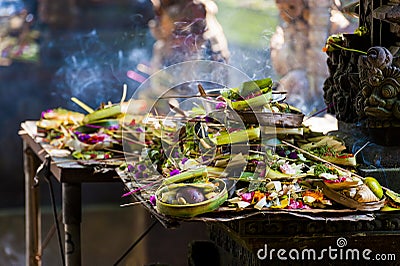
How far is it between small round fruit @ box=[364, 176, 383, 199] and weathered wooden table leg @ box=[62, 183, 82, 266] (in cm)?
187

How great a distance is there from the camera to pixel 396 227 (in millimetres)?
3303

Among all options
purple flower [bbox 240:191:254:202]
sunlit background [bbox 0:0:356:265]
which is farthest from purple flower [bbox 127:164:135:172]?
sunlit background [bbox 0:0:356:265]

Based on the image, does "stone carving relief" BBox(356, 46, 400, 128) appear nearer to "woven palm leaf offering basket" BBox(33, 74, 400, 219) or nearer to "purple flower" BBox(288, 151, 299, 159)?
"woven palm leaf offering basket" BBox(33, 74, 400, 219)

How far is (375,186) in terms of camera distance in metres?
3.22

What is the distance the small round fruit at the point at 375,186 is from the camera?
10.5 feet

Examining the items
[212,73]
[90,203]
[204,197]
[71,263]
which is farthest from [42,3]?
[204,197]

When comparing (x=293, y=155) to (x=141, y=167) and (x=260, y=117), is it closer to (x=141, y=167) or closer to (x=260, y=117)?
(x=260, y=117)

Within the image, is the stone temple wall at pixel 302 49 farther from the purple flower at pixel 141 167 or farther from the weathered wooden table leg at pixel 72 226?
the purple flower at pixel 141 167

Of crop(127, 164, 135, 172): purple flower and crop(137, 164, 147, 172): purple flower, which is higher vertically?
crop(137, 164, 147, 172): purple flower

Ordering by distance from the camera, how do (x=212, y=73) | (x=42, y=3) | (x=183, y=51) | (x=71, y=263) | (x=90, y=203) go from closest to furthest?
(x=71, y=263) < (x=212, y=73) < (x=183, y=51) < (x=42, y=3) < (x=90, y=203)

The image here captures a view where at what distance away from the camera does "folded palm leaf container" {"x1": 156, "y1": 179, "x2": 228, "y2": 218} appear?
3.04 metres

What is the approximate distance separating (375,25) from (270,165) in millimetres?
959

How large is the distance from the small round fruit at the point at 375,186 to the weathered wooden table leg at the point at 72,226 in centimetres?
187

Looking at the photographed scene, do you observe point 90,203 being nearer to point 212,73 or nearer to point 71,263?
point 212,73
